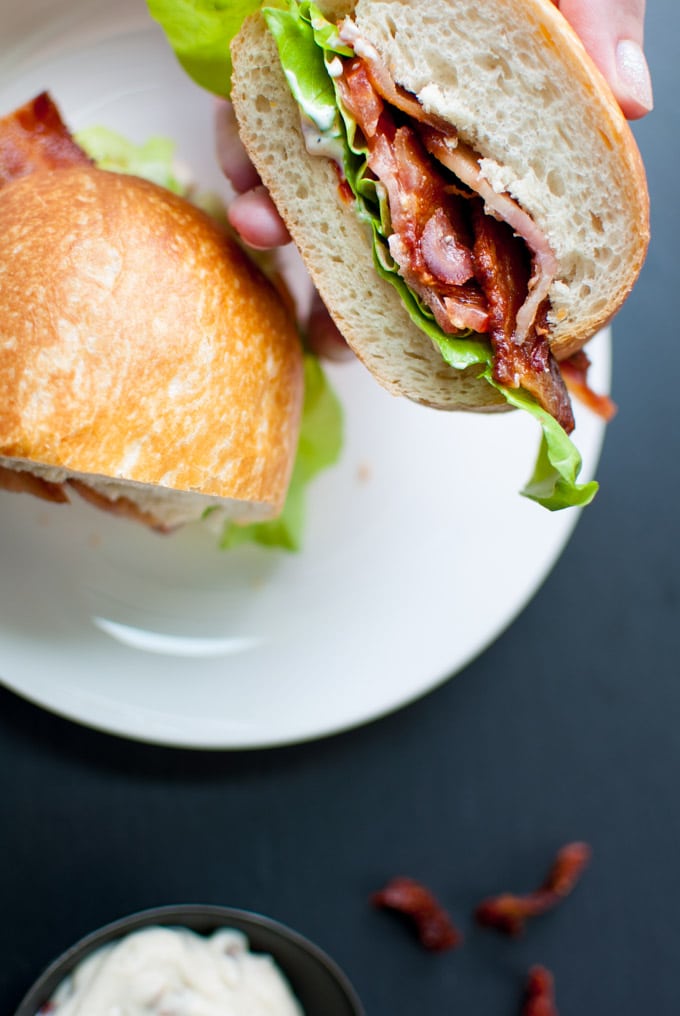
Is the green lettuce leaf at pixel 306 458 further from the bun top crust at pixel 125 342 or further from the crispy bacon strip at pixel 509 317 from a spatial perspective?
the crispy bacon strip at pixel 509 317

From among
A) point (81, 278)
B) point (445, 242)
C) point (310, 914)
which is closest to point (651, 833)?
point (310, 914)

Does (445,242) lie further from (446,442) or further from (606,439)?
(606,439)

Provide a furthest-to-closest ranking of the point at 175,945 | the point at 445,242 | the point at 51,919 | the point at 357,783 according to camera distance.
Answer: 1. the point at 357,783
2. the point at 51,919
3. the point at 175,945
4. the point at 445,242

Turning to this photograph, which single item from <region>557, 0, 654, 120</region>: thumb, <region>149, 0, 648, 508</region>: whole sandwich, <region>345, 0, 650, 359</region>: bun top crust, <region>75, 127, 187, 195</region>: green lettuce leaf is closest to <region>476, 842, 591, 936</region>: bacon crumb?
<region>149, 0, 648, 508</region>: whole sandwich

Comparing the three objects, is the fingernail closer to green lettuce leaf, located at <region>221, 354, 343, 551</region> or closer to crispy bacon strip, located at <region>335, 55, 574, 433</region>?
crispy bacon strip, located at <region>335, 55, 574, 433</region>

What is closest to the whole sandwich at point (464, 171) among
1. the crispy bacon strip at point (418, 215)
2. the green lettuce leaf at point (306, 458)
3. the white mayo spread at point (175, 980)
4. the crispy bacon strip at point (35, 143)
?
the crispy bacon strip at point (418, 215)

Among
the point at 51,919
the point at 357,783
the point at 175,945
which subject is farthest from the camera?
the point at 357,783

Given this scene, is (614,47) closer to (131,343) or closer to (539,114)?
(539,114)
